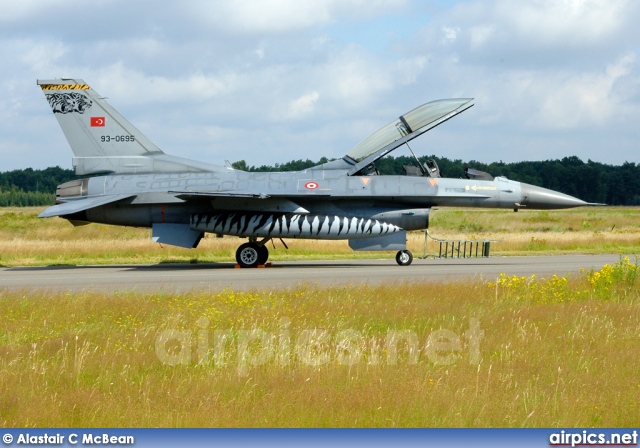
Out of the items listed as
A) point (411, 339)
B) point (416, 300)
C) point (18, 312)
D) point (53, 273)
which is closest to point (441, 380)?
point (411, 339)

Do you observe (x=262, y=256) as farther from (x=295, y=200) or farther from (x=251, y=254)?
(x=295, y=200)

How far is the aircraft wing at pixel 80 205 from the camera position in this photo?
2092 centimetres

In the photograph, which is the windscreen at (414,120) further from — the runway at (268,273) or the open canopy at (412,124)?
the runway at (268,273)

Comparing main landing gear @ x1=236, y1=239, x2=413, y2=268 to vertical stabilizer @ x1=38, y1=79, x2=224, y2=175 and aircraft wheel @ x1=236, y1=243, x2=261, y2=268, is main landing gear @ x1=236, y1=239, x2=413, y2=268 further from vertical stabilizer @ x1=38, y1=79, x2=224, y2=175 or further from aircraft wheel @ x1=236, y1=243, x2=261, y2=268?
vertical stabilizer @ x1=38, y1=79, x2=224, y2=175

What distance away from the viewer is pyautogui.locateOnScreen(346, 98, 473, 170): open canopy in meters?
21.8

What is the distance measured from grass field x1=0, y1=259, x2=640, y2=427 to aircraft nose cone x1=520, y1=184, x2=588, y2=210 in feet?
30.5

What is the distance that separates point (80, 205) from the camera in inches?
835

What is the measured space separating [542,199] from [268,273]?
786 cm

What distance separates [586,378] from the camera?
788 cm

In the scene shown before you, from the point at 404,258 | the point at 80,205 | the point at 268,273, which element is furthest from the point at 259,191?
the point at 80,205

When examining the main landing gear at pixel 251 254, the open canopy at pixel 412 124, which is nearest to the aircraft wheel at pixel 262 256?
the main landing gear at pixel 251 254

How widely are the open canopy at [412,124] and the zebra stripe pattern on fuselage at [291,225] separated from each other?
1703mm

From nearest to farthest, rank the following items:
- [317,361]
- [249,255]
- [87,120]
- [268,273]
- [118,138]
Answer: [317,361] → [268,273] → [249,255] → [87,120] → [118,138]

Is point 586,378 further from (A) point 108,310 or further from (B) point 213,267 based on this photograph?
(B) point 213,267
